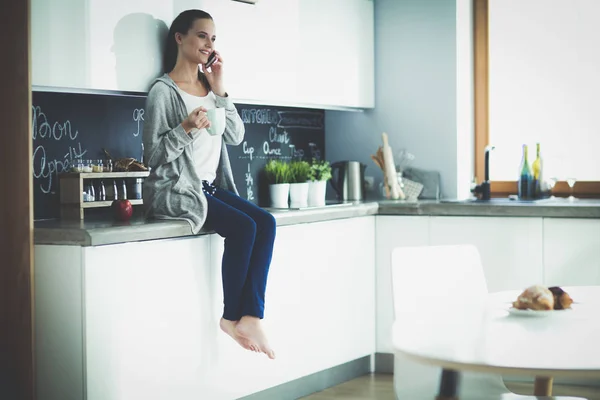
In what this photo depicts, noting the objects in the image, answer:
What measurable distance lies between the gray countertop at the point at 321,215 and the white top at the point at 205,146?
290mm

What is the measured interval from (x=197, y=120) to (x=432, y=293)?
110cm

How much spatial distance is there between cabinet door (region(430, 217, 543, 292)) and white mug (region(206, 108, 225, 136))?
151cm

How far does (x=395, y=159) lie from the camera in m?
5.04

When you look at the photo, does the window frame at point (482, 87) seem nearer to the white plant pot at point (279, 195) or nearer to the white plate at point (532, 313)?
the white plant pot at point (279, 195)

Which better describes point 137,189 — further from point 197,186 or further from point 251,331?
point 251,331

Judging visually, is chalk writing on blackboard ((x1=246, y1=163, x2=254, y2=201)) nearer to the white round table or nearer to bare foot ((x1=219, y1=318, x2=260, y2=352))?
bare foot ((x1=219, y1=318, x2=260, y2=352))

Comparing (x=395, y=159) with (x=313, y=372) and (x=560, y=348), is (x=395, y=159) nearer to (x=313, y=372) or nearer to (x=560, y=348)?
(x=313, y=372)

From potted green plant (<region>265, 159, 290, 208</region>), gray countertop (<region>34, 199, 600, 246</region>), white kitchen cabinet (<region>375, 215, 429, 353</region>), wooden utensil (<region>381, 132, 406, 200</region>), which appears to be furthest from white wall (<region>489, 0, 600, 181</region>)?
potted green plant (<region>265, 159, 290, 208</region>)

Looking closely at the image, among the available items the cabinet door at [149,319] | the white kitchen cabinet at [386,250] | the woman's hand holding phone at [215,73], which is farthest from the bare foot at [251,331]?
the white kitchen cabinet at [386,250]

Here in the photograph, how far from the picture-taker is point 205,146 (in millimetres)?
3531

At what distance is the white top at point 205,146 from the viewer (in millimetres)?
3479

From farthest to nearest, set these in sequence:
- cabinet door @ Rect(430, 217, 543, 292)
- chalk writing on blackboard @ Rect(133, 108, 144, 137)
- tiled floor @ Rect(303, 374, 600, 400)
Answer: cabinet door @ Rect(430, 217, 543, 292), tiled floor @ Rect(303, 374, 600, 400), chalk writing on blackboard @ Rect(133, 108, 144, 137)

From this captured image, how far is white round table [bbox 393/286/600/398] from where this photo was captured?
1740 millimetres

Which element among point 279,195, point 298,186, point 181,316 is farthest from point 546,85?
point 181,316
